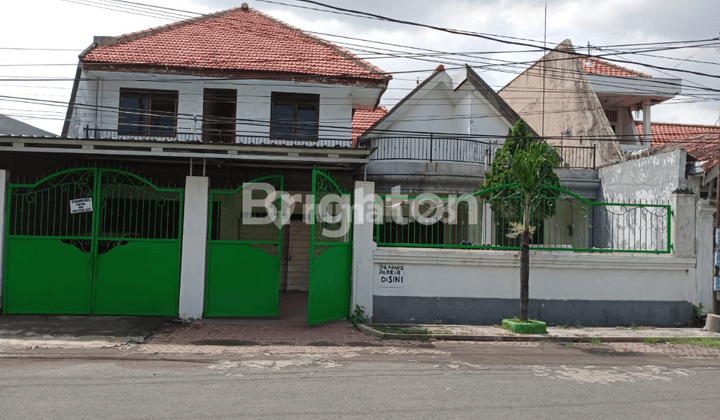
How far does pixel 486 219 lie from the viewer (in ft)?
37.6

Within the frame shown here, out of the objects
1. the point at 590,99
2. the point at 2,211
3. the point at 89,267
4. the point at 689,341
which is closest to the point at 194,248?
the point at 89,267

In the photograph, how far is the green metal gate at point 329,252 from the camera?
10.2m

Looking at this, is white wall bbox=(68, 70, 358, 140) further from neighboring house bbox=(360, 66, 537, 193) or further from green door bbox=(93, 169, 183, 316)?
green door bbox=(93, 169, 183, 316)

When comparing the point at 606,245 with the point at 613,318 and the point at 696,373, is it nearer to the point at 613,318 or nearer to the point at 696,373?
the point at 613,318

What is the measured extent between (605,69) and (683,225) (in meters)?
15.2

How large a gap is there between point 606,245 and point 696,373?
17.3 ft

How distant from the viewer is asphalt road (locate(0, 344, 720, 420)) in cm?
545

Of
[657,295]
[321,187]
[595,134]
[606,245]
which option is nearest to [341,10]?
[321,187]

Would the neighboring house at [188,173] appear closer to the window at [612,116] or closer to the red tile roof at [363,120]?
the red tile roof at [363,120]

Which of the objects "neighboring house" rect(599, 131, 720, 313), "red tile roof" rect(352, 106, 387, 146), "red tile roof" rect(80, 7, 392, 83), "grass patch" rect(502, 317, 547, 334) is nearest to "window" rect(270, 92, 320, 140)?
"red tile roof" rect(80, 7, 392, 83)

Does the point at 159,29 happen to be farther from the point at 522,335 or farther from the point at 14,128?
the point at 522,335

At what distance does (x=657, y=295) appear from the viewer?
1160 cm

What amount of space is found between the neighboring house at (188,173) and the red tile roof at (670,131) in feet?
46.3

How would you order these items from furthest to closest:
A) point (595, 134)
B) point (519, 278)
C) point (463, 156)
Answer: point (595, 134)
point (463, 156)
point (519, 278)
